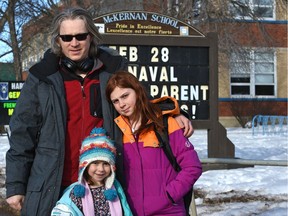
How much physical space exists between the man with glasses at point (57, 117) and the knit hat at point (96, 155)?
10 cm

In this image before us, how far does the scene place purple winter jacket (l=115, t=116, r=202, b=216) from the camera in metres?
3.25

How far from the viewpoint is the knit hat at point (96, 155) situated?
3.11 m

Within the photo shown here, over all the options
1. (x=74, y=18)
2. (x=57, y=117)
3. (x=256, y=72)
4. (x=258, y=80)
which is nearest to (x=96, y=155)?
(x=57, y=117)

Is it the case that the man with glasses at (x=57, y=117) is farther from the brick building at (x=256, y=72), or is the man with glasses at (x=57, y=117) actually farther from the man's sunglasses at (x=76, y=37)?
the brick building at (x=256, y=72)

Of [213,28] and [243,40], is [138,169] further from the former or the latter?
[243,40]

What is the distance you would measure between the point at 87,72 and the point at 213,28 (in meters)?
19.6

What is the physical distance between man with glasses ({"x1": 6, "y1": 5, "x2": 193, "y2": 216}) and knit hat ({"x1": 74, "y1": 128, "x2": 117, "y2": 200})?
10cm

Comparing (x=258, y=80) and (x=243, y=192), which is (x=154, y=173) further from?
(x=258, y=80)

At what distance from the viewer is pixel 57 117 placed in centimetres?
317

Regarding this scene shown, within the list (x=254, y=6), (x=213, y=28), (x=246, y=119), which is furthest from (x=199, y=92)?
(x=246, y=119)

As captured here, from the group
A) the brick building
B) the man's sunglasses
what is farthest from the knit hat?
the brick building

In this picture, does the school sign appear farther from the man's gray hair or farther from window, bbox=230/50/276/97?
window, bbox=230/50/276/97

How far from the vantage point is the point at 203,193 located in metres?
8.93

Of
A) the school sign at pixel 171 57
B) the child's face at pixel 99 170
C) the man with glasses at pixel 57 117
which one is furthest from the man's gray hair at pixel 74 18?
the school sign at pixel 171 57
